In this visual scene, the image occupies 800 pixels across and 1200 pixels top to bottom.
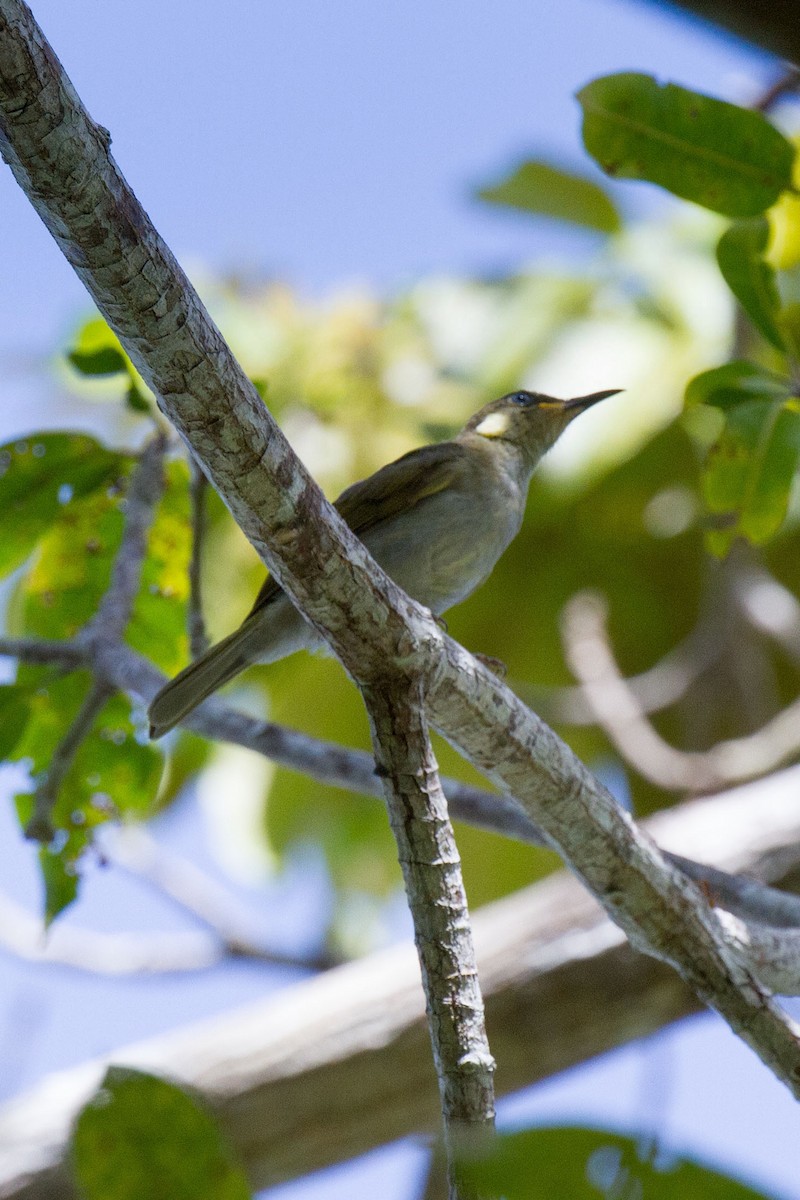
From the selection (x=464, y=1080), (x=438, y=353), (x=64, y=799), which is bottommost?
(x=464, y=1080)

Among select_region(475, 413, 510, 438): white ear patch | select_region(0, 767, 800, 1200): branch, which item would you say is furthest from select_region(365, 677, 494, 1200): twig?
select_region(475, 413, 510, 438): white ear patch

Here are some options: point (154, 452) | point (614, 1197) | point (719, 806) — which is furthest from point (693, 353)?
point (614, 1197)

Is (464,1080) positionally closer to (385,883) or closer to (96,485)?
(96,485)

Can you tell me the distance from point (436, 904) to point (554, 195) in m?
3.96

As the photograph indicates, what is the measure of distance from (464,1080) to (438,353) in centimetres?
419

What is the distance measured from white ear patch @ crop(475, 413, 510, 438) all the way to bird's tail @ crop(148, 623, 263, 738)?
159 centimetres

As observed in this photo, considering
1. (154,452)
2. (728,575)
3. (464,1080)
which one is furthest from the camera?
(728,575)

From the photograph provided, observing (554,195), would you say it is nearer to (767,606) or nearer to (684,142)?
(767,606)

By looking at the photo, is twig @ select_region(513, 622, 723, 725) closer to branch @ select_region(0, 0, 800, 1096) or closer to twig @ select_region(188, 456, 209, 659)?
twig @ select_region(188, 456, 209, 659)

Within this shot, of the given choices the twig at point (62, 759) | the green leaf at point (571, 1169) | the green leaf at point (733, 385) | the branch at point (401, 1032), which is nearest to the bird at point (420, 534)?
the twig at point (62, 759)

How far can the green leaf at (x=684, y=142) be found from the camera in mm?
2967

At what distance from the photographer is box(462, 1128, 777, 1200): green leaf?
Answer: 958mm

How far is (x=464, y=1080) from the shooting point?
2.01m

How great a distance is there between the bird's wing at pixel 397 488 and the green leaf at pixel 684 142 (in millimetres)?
1275
